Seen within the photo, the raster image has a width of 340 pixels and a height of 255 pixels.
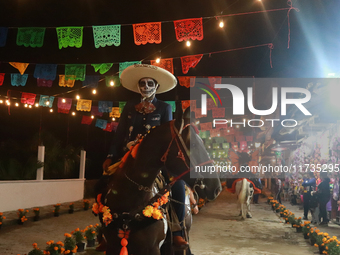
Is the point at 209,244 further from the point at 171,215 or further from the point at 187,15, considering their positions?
the point at 187,15

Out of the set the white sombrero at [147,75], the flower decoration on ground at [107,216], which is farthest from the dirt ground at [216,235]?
the white sombrero at [147,75]

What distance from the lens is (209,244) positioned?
8.65m

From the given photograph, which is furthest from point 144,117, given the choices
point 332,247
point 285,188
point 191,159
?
point 285,188

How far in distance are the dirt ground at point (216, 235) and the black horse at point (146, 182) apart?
14.4ft

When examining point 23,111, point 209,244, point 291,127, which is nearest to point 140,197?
point 209,244

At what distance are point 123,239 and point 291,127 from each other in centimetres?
1323

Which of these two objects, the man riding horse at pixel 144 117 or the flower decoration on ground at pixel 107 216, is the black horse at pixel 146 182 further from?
the man riding horse at pixel 144 117

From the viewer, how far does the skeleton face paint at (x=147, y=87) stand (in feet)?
15.7

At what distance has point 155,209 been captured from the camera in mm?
3672

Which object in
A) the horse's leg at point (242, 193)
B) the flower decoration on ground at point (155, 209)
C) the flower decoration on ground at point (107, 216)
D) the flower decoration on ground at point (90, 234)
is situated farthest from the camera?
the horse's leg at point (242, 193)

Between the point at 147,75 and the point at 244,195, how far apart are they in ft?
35.0

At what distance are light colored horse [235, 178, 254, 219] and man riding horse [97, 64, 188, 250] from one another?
995 cm

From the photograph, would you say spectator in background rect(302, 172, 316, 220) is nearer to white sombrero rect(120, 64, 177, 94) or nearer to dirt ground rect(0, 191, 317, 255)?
dirt ground rect(0, 191, 317, 255)

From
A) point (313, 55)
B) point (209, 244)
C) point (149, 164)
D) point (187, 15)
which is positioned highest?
point (187, 15)
